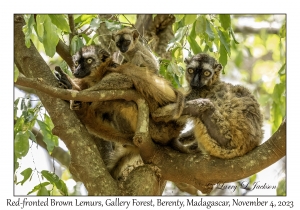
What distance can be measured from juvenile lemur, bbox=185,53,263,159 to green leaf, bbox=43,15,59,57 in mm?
2355

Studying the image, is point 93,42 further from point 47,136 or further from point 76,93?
point 76,93

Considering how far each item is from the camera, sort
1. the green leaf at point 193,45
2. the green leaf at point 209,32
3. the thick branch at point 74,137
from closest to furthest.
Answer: the thick branch at point 74,137
the green leaf at point 209,32
the green leaf at point 193,45

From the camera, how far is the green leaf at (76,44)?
8227 millimetres

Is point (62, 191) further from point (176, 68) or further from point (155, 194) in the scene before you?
point (176, 68)

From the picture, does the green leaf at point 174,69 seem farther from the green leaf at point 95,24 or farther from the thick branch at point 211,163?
the green leaf at point 95,24

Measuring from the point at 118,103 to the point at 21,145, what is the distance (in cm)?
171

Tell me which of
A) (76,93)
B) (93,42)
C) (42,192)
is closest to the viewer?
(76,93)

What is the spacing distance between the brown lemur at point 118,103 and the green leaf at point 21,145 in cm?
94

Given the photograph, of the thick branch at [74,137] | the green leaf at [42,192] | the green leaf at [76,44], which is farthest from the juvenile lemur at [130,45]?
the green leaf at [42,192]

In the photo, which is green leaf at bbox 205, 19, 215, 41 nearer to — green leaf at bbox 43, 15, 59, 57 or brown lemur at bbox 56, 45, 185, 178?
brown lemur at bbox 56, 45, 185, 178

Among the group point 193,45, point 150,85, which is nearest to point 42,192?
point 150,85

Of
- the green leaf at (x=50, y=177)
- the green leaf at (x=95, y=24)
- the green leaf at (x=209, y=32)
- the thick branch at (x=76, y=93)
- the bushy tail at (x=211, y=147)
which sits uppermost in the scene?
the green leaf at (x=95, y=24)

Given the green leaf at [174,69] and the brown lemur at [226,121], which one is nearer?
the brown lemur at [226,121]

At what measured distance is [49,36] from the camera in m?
7.01
